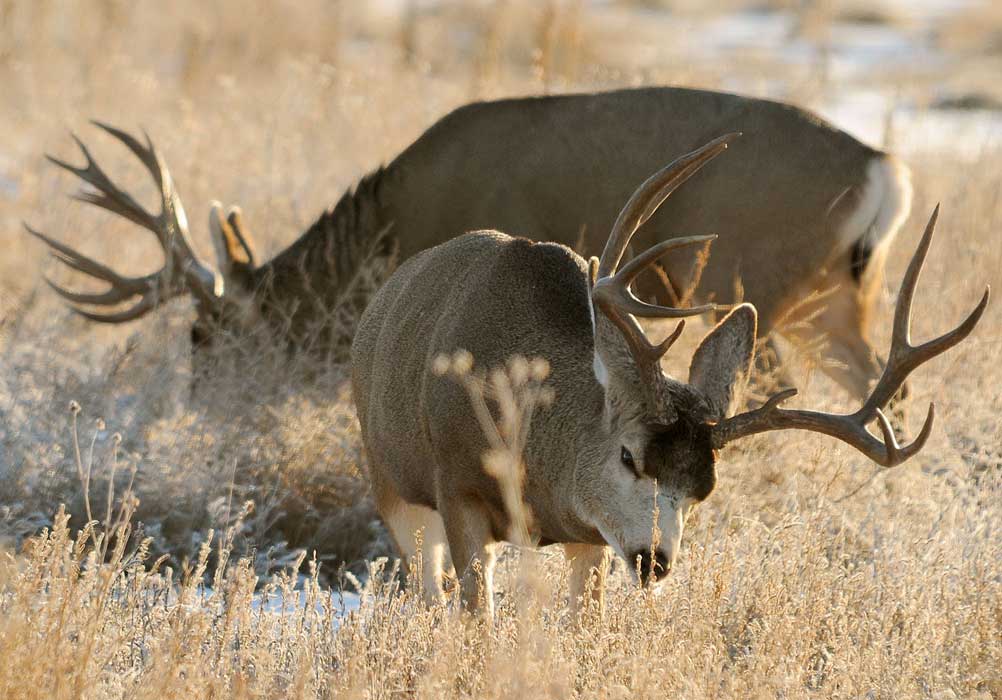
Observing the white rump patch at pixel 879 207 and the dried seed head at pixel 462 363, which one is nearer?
the dried seed head at pixel 462 363

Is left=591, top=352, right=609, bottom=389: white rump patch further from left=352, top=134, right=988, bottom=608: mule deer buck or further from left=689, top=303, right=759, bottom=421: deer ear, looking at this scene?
left=689, top=303, right=759, bottom=421: deer ear

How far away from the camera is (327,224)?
7.85m

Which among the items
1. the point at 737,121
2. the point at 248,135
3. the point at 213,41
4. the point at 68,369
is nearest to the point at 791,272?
the point at 737,121

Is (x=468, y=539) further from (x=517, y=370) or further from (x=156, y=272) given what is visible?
(x=156, y=272)

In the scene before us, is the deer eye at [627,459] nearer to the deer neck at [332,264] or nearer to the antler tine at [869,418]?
the antler tine at [869,418]

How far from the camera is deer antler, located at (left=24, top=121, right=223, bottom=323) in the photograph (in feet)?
25.2

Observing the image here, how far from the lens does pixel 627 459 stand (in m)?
4.47

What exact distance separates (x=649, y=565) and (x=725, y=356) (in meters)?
0.76

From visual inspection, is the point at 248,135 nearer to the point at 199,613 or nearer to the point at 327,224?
the point at 327,224

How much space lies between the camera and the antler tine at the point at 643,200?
4344 millimetres

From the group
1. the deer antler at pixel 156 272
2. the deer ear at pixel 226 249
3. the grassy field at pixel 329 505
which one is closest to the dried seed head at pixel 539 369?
the grassy field at pixel 329 505

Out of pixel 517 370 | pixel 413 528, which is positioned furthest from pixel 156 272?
pixel 517 370

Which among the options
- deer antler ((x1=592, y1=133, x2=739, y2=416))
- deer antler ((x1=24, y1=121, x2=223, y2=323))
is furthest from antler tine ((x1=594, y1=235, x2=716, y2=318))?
deer antler ((x1=24, y1=121, x2=223, y2=323))

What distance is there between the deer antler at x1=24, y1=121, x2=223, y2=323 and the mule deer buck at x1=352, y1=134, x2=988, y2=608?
2211 mm
